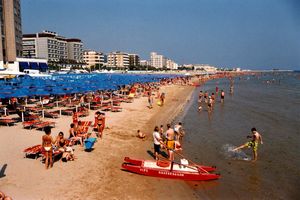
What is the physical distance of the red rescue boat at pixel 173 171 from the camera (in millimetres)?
9875

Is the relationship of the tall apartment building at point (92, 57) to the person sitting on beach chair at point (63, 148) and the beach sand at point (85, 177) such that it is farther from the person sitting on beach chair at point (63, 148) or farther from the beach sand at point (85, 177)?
the person sitting on beach chair at point (63, 148)

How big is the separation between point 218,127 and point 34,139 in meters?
11.2

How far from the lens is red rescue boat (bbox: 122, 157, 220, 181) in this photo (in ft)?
32.4

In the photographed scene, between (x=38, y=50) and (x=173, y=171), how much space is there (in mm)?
118447

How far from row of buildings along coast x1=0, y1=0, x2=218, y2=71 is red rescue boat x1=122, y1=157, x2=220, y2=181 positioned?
44.8 metres

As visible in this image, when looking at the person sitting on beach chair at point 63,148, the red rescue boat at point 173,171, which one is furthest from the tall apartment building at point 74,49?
the red rescue boat at point 173,171

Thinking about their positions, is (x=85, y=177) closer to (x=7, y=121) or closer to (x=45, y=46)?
(x=7, y=121)

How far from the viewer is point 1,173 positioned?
9.25m

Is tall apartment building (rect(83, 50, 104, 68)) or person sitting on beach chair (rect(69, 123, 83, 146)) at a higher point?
tall apartment building (rect(83, 50, 104, 68))

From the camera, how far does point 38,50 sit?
11762 centimetres

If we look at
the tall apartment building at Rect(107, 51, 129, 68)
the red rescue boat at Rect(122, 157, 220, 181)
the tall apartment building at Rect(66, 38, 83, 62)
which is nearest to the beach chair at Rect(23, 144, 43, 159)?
the red rescue boat at Rect(122, 157, 220, 181)

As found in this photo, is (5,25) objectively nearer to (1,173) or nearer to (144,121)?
(144,121)

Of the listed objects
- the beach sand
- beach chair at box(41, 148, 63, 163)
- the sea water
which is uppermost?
beach chair at box(41, 148, 63, 163)

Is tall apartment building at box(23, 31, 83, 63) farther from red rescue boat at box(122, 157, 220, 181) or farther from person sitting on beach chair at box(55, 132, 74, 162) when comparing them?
red rescue boat at box(122, 157, 220, 181)
